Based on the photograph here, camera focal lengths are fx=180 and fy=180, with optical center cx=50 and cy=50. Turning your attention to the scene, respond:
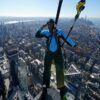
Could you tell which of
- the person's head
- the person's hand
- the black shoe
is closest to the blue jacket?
the person's head

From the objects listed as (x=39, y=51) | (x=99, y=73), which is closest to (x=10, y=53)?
(x=39, y=51)

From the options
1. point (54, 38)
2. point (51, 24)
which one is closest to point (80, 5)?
point (51, 24)

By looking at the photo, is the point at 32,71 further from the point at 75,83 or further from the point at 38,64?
the point at 75,83

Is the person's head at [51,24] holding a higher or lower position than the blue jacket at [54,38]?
higher

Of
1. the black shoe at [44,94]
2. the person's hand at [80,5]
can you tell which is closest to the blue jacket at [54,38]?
the person's hand at [80,5]

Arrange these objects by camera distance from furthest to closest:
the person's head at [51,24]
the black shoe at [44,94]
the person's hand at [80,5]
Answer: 1. the black shoe at [44,94]
2. the person's head at [51,24]
3. the person's hand at [80,5]

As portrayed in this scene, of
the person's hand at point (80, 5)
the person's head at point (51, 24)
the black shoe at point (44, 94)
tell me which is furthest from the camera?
the black shoe at point (44, 94)

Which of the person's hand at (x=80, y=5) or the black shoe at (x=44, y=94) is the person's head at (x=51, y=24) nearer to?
the person's hand at (x=80, y=5)

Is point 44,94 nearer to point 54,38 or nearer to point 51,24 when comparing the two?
point 54,38

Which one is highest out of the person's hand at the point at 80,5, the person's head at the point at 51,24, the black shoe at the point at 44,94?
the person's hand at the point at 80,5

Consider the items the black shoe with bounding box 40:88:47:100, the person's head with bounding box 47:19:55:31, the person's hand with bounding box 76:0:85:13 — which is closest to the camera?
the person's hand with bounding box 76:0:85:13

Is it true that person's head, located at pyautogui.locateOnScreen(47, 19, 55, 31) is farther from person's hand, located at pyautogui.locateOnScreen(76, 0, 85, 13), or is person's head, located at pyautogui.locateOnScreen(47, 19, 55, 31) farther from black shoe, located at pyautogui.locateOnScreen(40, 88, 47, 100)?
black shoe, located at pyautogui.locateOnScreen(40, 88, 47, 100)
